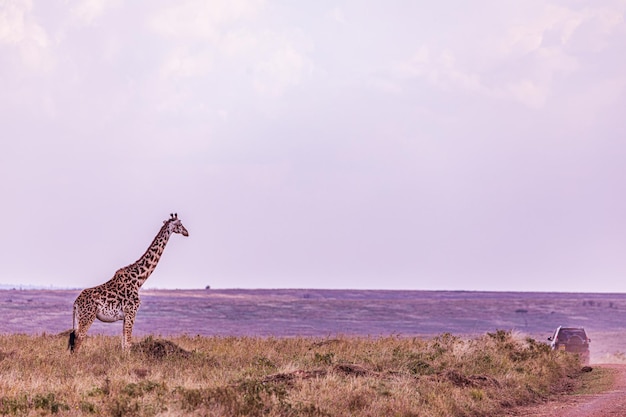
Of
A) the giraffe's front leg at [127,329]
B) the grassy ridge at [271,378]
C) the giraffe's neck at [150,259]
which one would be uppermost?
the giraffe's neck at [150,259]

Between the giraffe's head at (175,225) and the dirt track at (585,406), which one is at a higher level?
the giraffe's head at (175,225)

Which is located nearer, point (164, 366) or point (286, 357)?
point (164, 366)

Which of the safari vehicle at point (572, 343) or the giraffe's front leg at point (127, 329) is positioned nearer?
the giraffe's front leg at point (127, 329)

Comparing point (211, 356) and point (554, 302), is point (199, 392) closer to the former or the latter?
point (211, 356)

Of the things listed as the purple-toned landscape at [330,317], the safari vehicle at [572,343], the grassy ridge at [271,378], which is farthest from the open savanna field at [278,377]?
the purple-toned landscape at [330,317]

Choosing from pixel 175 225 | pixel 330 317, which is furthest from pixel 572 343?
pixel 330 317

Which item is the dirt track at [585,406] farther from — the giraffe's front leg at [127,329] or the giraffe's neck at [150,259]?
the giraffe's neck at [150,259]

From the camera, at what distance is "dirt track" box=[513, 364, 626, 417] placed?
17594 millimetres

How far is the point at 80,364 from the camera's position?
20719mm

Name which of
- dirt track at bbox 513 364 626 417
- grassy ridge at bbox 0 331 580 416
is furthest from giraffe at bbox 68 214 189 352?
dirt track at bbox 513 364 626 417

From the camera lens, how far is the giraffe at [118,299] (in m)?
23.2

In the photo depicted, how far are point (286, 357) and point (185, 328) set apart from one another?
40.8m

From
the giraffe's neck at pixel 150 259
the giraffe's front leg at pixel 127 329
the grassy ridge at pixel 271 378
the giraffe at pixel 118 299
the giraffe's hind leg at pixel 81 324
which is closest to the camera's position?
the grassy ridge at pixel 271 378

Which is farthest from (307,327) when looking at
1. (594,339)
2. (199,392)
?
(199,392)
